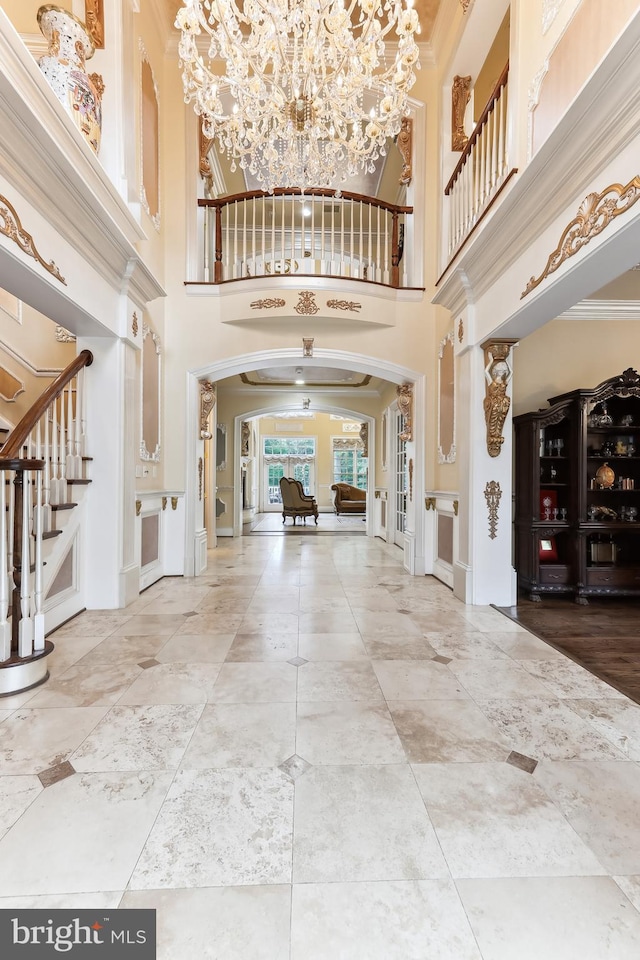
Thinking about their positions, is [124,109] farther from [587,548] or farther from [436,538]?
[587,548]

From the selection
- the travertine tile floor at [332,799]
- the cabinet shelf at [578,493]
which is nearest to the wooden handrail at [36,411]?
the travertine tile floor at [332,799]

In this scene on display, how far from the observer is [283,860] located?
130 centimetres

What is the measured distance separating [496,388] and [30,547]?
3.69 m

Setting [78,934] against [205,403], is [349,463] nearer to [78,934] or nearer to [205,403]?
[205,403]

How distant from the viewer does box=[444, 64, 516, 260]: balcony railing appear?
3.39 m

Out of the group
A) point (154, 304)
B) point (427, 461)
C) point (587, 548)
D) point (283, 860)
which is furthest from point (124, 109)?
point (587, 548)

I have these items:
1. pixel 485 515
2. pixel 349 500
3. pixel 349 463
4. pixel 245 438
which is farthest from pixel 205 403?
pixel 349 463

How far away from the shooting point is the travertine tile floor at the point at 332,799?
113cm

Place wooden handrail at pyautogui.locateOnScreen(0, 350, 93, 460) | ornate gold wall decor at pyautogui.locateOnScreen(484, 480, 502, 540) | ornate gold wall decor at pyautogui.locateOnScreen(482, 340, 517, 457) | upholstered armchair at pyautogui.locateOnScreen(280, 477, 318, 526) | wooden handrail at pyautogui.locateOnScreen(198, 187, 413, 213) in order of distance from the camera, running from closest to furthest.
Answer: wooden handrail at pyautogui.locateOnScreen(0, 350, 93, 460)
ornate gold wall decor at pyautogui.locateOnScreen(482, 340, 517, 457)
ornate gold wall decor at pyautogui.locateOnScreen(484, 480, 502, 540)
wooden handrail at pyautogui.locateOnScreen(198, 187, 413, 213)
upholstered armchair at pyautogui.locateOnScreen(280, 477, 318, 526)

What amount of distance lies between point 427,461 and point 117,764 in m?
4.32

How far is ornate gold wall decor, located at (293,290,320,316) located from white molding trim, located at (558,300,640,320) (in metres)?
2.63

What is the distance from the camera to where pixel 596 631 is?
3434mm

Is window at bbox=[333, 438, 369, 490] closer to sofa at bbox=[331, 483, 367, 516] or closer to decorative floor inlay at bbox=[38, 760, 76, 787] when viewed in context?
sofa at bbox=[331, 483, 367, 516]

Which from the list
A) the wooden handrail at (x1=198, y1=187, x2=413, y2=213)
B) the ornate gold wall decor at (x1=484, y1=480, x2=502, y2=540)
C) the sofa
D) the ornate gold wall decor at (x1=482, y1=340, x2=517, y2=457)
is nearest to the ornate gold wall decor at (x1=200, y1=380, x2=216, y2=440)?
the wooden handrail at (x1=198, y1=187, x2=413, y2=213)
